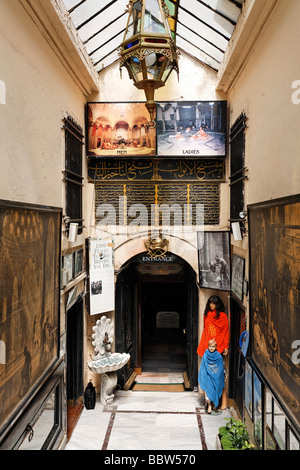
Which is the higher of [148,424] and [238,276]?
[238,276]

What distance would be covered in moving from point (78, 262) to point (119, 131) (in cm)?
280

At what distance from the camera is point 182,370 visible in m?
9.57

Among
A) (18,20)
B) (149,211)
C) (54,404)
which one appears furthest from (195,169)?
(54,404)

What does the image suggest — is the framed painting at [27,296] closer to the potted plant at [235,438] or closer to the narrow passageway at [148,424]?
the narrow passageway at [148,424]

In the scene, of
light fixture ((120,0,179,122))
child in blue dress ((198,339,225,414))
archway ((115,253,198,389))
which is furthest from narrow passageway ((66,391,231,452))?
light fixture ((120,0,179,122))

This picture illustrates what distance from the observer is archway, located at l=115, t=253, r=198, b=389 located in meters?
8.10

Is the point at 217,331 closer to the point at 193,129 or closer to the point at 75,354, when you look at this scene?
the point at 75,354

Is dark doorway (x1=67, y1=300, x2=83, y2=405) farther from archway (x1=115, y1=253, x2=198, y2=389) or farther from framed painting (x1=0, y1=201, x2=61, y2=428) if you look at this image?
framed painting (x1=0, y1=201, x2=61, y2=428)

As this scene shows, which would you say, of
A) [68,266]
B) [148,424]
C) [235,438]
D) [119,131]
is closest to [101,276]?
[68,266]

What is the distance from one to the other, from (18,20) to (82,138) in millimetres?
3275

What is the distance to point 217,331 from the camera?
7.21 metres

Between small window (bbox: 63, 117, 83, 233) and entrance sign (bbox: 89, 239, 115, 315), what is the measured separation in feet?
1.98

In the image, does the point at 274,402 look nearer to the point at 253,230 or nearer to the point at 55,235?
the point at 253,230

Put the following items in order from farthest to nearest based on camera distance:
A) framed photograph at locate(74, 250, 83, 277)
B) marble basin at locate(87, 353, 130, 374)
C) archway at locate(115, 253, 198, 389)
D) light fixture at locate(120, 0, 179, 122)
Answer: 1. archway at locate(115, 253, 198, 389)
2. marble basin at locate(87, 353, 130, 374)
3. framed photograph at locate(74, 250, 83, 277)
4. light fixture at locate(120, 0, 179, 122)
